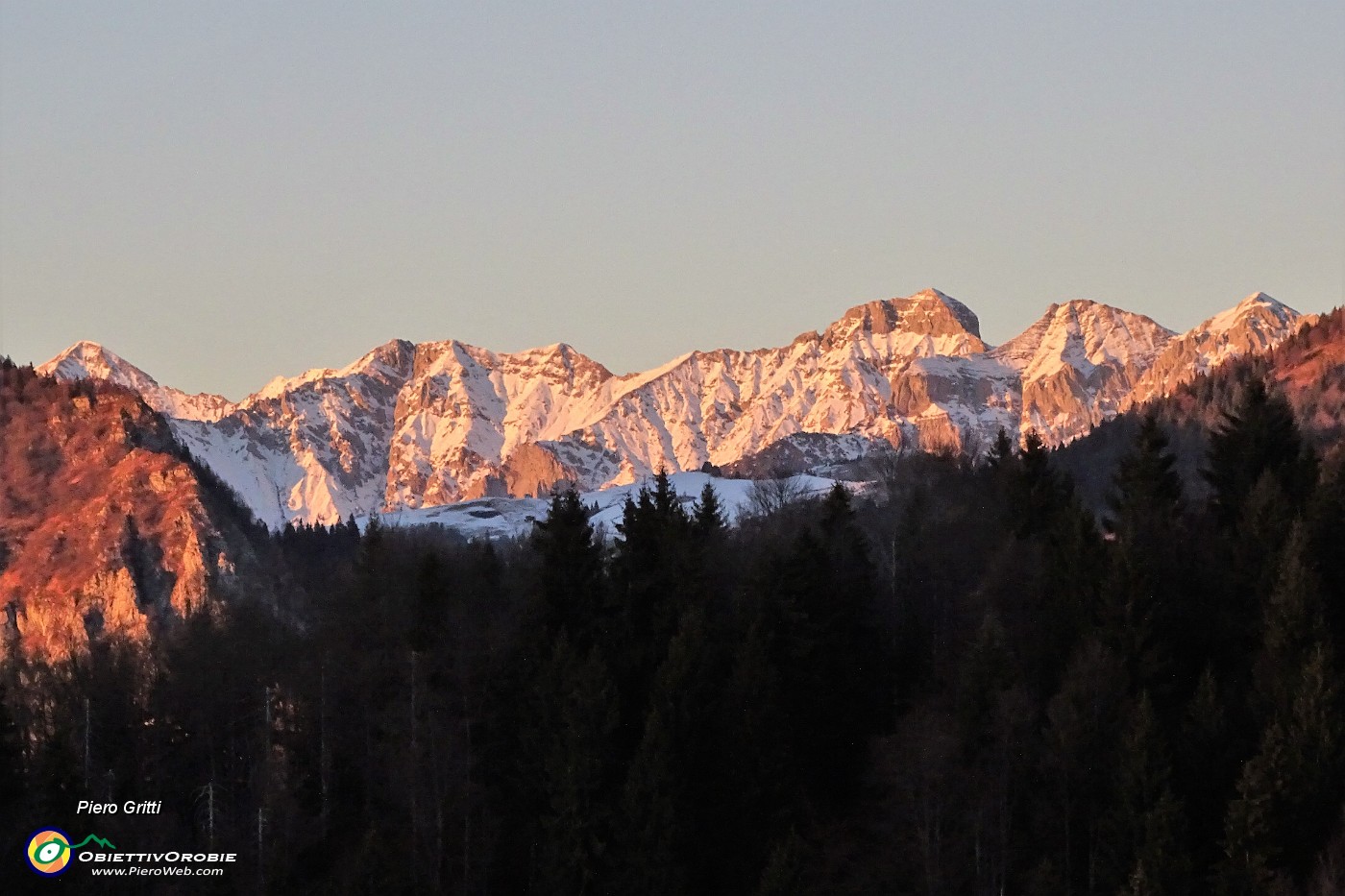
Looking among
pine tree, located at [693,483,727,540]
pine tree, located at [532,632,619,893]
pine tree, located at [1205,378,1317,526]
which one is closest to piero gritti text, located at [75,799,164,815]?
pine tree, located at [532,632,619,893]

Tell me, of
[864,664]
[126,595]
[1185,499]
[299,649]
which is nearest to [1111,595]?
[864,664]

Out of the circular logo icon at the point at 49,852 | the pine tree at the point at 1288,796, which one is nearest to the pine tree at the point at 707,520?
the pine tree at the point at 1288,796

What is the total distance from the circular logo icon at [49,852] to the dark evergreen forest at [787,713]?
0.58 meters

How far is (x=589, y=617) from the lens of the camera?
76.5 metres

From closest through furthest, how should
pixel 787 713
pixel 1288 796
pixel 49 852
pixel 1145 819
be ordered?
pixel 1288 796 < pixel 1145 819 < pixel 49 852 < pixel 787 713

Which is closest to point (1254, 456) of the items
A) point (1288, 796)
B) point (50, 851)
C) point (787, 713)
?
point (787, 713)

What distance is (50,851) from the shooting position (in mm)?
65188

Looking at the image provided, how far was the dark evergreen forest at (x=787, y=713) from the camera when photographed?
63.9 meters

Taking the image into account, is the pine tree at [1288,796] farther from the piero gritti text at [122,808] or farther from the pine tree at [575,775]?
the piero gritti text at [122,808]

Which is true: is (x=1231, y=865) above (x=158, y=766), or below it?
below

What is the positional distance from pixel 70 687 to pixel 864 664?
28196 mm

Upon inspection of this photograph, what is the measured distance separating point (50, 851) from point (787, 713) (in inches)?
928

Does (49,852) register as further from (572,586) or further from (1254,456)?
(1254,456)

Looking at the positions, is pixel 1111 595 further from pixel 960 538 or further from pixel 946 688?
pixel 960 538
